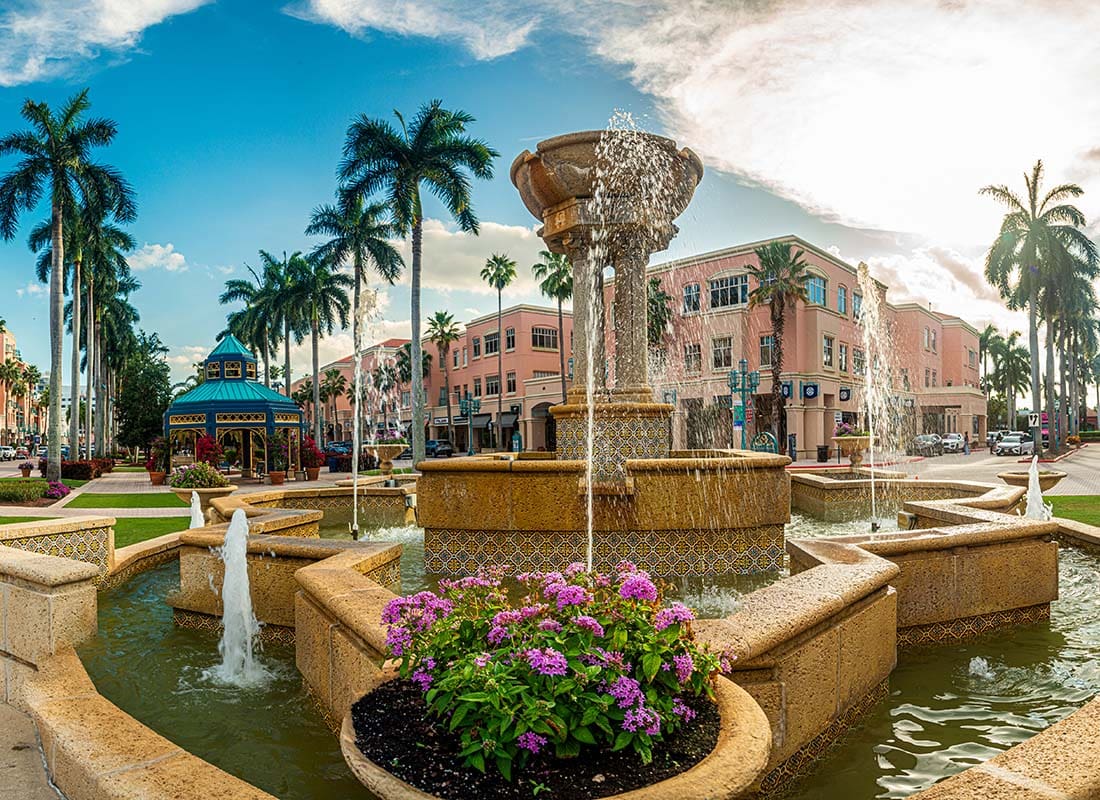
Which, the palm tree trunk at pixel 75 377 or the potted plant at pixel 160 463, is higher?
the palm tree trunk at pixel 75 377

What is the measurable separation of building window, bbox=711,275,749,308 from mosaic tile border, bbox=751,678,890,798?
41.3 m

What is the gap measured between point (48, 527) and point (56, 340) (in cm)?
2801

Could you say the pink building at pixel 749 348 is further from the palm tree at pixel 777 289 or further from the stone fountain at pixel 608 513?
the stone fountain at pixel 608 513

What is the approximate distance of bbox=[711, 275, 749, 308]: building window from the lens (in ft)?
145

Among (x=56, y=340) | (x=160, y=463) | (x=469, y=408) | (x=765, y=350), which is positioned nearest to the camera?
(x=56, y=340)

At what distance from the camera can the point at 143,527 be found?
44.9 feet

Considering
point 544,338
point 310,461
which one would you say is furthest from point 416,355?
point 544,338

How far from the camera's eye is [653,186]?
436 inches

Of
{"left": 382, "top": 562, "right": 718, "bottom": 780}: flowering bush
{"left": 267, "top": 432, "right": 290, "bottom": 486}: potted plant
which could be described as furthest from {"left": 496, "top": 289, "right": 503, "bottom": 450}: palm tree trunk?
{"left": 382, "top": 562, "right": 718, "bottom": 780}: flowering bush

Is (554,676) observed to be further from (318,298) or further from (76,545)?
(318,298)

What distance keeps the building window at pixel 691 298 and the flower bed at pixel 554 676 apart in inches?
1791

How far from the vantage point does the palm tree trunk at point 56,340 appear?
91.0ft

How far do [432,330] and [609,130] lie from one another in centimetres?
5885

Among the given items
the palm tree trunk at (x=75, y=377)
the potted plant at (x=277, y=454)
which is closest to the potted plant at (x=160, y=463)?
the potted plant at (x=277, y=454)
